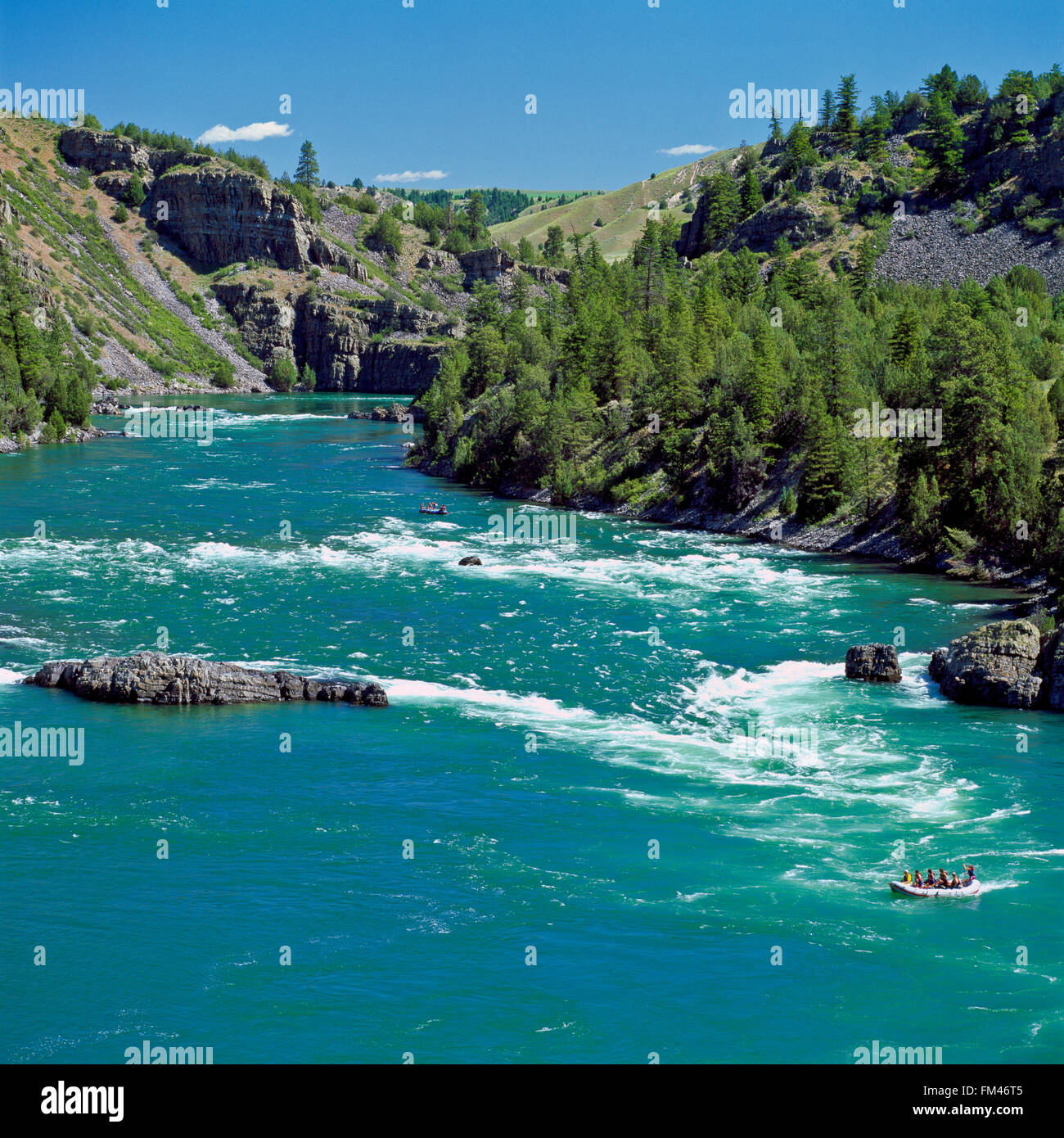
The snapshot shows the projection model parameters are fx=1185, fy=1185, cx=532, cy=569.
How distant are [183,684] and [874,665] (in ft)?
97.7

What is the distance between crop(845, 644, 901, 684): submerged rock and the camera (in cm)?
5203

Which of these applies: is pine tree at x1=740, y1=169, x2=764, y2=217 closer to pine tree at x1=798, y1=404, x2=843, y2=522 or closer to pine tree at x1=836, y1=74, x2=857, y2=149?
pine tree at x1=836, y1=74, x2=857, y2=149

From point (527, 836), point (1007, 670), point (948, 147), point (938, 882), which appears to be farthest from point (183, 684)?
point (948, 147)

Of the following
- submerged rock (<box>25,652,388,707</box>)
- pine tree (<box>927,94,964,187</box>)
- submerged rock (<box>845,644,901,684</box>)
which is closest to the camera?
submerged rock (<box>25,652,388,707</box>)

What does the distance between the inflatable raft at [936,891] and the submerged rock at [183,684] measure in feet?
75.6

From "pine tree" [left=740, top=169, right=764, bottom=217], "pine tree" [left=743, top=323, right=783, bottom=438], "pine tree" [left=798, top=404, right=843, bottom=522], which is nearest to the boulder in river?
"pine tree" [left=798, top=404, right=843, bottom=522]

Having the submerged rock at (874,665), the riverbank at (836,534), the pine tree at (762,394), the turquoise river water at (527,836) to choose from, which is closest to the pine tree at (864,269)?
the pine tree at (762,394)

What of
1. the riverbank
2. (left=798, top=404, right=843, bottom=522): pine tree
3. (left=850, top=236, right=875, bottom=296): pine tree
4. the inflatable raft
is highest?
(left=850, top=236, right=875, bottom=296): pine tree

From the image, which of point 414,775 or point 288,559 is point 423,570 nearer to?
point 288,559

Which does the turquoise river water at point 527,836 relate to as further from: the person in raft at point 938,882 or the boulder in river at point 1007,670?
the boulder in river at point 1007,670

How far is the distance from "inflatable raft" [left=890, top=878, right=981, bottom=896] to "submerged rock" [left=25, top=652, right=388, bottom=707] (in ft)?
75.6

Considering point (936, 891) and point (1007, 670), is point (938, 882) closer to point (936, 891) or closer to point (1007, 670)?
point (936, 891)

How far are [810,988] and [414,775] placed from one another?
17.2m

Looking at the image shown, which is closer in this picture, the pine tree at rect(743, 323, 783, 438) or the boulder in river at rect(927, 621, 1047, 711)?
the boulder in river at rect(927, 621, 1047, 711)
